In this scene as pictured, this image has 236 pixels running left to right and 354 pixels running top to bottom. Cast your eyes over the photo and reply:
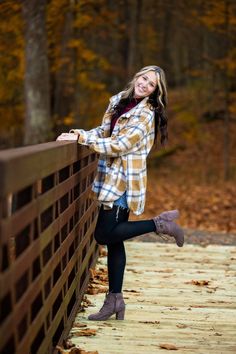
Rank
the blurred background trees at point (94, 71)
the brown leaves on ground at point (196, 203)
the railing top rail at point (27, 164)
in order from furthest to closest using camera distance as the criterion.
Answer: the brown leaves on ground at point (196, 203) < the blurred background trees at point (94, 71) < the railing top rail at point (27, 164)

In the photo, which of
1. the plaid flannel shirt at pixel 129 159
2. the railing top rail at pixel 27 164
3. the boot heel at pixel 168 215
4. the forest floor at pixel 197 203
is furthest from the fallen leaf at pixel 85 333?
the forest floor at pixel 197 203

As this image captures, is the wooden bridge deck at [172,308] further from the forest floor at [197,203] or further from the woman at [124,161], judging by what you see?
the forest floor at [197,203]

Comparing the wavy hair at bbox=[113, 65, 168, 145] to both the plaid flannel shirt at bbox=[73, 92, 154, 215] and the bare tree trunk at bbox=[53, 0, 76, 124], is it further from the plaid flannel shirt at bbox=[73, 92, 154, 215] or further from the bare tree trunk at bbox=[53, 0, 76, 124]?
the bare tree trunk at bbox=[53, 0, 76, 124]

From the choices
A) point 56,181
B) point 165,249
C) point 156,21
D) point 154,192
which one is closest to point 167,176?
point 154,192

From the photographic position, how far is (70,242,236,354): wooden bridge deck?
5133mm

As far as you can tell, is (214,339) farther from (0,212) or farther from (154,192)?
(154,192)

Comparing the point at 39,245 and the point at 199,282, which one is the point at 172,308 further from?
the point at 39,245

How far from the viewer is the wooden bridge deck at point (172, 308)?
5.13 metres

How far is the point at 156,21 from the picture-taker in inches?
1337

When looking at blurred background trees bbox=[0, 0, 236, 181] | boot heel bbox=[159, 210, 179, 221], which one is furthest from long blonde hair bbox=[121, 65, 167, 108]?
blurred background trees bbox=[0, 0, 236, 181]

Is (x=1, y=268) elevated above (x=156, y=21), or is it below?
below

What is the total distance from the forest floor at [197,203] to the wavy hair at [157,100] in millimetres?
6729

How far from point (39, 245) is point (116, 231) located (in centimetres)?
186

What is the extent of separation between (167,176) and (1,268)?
70.8 feet
